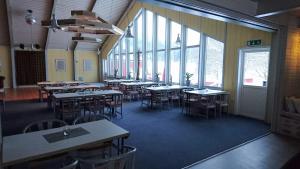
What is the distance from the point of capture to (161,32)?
9.91 meters

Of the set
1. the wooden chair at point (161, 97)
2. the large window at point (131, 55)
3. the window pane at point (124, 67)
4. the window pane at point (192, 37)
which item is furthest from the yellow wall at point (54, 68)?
the window pane at point (192, 37)

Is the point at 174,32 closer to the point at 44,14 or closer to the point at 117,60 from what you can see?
the point at 117,60

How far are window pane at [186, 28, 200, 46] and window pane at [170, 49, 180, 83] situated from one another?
748 millimetres

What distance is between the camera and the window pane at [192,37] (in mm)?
8039

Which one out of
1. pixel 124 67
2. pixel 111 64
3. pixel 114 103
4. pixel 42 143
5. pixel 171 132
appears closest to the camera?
pixel 42 143

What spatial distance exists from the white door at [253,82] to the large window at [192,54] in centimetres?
198

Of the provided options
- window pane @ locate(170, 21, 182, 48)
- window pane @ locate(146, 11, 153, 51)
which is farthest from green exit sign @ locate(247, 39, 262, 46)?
window pane @ locate(146, 11, 153, 51)

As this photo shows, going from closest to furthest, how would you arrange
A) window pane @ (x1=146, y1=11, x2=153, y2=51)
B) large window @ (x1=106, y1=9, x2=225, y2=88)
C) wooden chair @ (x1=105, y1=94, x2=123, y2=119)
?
wooden chair @ (x1=105, y1=94, x2=123, y2=119)
large window @ (x1=106, y1=9, x2=225, y2=88)
window pane @ (x1=146, y1=11, x2=153, y2=51)

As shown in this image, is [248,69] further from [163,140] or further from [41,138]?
[41,138]

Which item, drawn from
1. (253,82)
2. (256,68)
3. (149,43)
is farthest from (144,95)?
(256,68)

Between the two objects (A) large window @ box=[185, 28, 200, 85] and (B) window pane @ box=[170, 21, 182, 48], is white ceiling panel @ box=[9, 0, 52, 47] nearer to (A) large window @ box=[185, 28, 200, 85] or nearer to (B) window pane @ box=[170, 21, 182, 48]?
(B) window pane @ box=[170, 21, 182, 48]

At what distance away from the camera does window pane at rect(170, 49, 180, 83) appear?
9077 millimetres

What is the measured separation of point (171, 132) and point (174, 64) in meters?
4.99

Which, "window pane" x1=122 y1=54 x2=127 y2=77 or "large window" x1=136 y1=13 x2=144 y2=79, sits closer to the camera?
"large window" x1=136 y1=13 x2=144 y2=79
